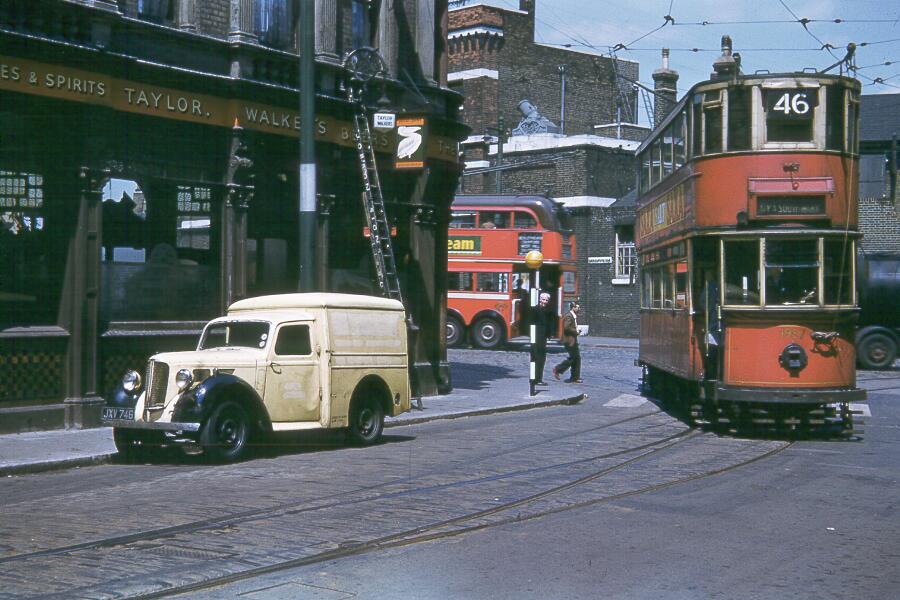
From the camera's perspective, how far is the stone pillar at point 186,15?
18266mm

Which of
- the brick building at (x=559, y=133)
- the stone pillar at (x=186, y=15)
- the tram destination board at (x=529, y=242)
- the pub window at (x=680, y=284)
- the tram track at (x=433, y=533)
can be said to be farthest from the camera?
the brick building at (x=559, y=133)

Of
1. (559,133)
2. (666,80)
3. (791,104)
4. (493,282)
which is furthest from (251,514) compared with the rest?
(559,133)

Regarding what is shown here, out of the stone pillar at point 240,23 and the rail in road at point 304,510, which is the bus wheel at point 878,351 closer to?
the rail in road at point 304,510

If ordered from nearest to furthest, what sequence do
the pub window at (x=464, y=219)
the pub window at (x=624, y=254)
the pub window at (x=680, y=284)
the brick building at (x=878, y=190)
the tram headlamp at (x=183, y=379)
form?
the tram headlamp at (x=183, y=379) < the pub window at (x=680, y=284) < the pub window at (x=464, y=219) < the brick building at (x=878, y=190) < the pub window at (x=624, y=254)

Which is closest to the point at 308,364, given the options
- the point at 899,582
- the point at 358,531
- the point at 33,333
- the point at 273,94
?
the point at 33,333

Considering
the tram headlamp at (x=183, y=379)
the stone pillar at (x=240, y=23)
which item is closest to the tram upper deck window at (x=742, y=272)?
the tram headlamp at (x=183, y=379)

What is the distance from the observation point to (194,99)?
18.1 m

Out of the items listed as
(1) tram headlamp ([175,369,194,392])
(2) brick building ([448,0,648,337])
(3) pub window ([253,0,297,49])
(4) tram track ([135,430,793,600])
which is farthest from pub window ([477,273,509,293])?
(1) tram headlamp ([175,369,194,392])

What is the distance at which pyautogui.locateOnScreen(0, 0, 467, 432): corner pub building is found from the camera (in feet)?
52.5

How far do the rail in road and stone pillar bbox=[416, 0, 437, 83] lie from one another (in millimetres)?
9814

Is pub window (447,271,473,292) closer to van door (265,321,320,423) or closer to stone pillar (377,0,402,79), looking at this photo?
stone pillar (377,0,402,79)

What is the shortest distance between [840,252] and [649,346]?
282 inches

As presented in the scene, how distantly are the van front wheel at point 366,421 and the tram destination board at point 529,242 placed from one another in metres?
23.7

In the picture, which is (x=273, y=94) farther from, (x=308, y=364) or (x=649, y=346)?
(x=649, y=346)
